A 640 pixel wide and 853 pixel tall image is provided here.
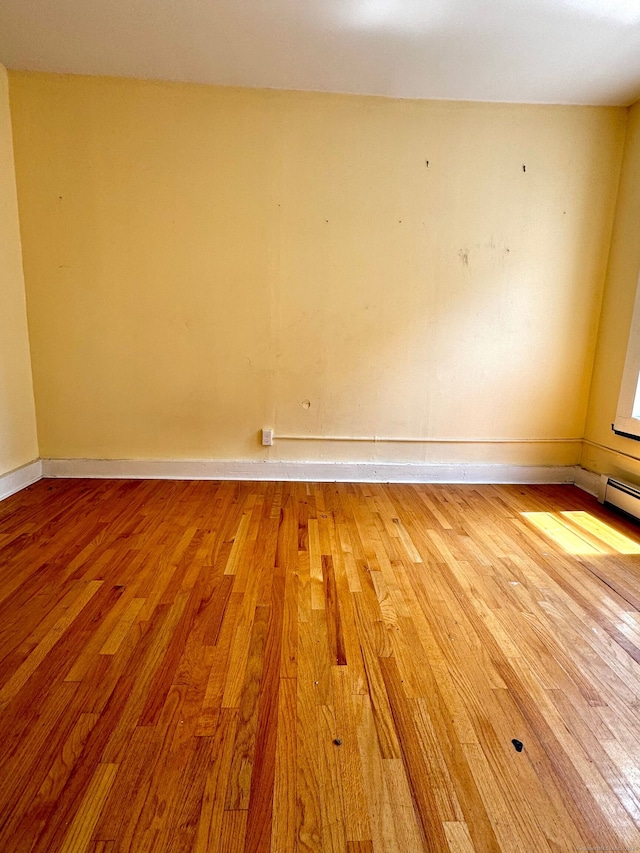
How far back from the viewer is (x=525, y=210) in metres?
3.10

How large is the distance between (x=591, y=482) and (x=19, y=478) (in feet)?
13.2

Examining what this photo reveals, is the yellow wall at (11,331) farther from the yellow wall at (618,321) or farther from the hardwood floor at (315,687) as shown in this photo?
the yellow wall at (618,321)

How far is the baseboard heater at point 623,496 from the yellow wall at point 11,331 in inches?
157

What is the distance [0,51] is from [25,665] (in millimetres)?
3311

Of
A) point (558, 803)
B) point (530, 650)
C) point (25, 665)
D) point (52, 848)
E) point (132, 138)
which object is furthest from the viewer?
point (132, 138)

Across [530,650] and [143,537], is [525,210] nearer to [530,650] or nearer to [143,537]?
[530,650]

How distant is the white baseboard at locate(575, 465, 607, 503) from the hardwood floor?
539 mm

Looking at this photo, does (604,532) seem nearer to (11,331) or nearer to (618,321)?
(618,321)

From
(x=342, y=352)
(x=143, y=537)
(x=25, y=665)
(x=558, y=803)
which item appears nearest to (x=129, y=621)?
(x=25, y=665)

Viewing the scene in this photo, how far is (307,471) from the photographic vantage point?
132 inches

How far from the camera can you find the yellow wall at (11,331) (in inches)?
111

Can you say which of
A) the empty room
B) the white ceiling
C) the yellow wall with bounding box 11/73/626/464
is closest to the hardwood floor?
the empty room

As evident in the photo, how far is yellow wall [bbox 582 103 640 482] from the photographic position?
2.90m

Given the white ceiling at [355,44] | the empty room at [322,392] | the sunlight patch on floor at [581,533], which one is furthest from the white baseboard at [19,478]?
the sunlight patch on floor at [581,533]
